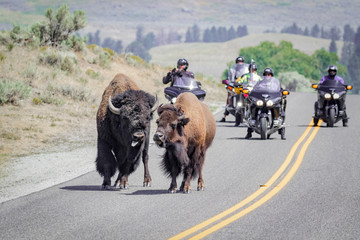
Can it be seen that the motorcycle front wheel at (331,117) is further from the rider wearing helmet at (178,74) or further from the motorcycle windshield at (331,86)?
the rider wearing helmet at (178,74)

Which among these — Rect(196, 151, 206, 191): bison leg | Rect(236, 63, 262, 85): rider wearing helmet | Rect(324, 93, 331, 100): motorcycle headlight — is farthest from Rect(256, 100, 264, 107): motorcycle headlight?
Rect(196, 151, 206, 191): bison leg

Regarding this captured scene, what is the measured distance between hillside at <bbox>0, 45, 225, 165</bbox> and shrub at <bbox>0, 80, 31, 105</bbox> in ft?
0.56

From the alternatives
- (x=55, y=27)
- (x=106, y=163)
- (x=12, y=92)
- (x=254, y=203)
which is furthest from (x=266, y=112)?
(x=55, y=27)

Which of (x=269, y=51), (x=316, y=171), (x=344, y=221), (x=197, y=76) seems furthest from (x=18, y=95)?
(x=269, y=51)

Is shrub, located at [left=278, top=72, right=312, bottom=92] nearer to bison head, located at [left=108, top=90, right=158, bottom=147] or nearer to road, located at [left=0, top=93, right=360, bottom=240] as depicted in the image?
road, located at [left=0, top=93, right=360, bottom=240]

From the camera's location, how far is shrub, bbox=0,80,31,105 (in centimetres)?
2366

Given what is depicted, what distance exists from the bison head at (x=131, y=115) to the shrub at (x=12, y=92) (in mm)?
12492

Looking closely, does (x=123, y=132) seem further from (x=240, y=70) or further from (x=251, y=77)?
(x=240, y=70)

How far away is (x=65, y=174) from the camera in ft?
45.1

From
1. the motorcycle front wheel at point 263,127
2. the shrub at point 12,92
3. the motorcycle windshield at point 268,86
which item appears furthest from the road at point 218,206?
the shrub at point 12,92

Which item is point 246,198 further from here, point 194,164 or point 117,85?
point 117,85

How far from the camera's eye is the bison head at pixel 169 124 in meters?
10.7

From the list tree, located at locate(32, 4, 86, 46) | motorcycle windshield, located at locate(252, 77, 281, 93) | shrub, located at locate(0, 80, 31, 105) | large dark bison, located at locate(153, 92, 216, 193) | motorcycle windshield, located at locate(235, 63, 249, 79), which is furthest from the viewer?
tree, located at locate(32, 4, 86, 46)

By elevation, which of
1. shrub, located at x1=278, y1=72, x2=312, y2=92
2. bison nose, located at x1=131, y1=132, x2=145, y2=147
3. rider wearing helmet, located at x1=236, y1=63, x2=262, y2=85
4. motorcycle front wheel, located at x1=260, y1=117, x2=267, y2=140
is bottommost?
shrub, located at x1=278, y1=72, x2=312, y2=92
